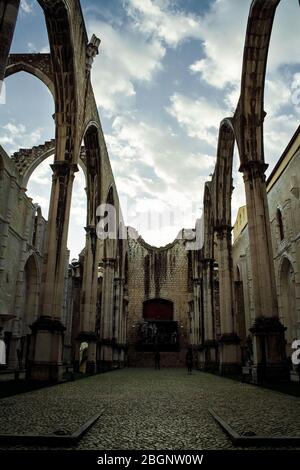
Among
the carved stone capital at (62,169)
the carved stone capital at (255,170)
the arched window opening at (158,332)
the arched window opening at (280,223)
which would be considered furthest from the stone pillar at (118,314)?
the carved stone capital at (255,170)

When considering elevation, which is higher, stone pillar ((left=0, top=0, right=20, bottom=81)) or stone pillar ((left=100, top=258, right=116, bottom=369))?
stone pillar ((left=0, top=0, right=20, bottom=81))

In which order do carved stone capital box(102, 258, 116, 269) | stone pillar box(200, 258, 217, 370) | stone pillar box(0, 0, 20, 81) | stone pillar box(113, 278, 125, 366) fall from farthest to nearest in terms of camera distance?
1. stone pillar box(113, 278, 125, 366)
2. carved stone capital box(102, 258, 116, 269)
3. stone pillar box(200, 258, 217, 370)
4. stone pillar box(0, 0, 20, 81)

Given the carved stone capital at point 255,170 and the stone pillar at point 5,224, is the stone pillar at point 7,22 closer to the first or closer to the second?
the carved stone capital at point 255,170

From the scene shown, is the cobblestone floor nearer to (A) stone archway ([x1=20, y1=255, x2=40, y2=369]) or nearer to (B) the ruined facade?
(A) stone archway ([x1=20, y1=255, x2=40, y2=369])

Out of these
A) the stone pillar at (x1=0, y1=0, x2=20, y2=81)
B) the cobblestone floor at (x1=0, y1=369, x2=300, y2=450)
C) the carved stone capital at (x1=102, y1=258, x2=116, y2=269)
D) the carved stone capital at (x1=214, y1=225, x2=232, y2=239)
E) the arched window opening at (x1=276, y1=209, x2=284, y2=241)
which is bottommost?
the cobblestone floor at (x1=0, y1=369, x2=300, y2=450)

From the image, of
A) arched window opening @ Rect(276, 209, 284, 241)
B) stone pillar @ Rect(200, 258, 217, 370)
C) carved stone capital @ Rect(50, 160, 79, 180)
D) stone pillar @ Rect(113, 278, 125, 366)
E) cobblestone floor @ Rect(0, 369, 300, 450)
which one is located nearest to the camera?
cobblestone floor @ Rect(0, 369, 300, 450)

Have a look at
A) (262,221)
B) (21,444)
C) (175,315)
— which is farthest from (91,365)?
(175,315)

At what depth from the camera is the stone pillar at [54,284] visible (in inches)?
A: 372

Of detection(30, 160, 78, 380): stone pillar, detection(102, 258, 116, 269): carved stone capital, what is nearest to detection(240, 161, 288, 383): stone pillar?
detection(30, 160, 78, 380): stone pillar

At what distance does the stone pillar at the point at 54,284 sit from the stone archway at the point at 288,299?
42.5ft

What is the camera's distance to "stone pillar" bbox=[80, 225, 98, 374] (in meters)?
15.2

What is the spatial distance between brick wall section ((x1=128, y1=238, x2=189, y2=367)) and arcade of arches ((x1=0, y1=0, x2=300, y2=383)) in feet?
0.30

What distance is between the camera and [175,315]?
31.1 metres
